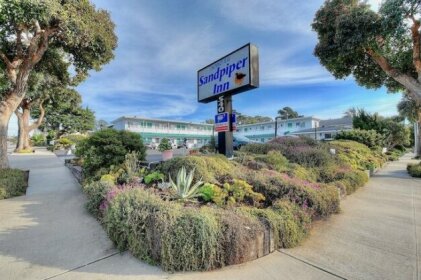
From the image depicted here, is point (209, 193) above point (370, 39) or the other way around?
the other way around

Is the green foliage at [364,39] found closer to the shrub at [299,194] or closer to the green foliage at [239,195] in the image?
the shrub at [299,194]

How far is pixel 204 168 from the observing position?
5715 millimetres

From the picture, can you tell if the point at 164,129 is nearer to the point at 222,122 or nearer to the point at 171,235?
the point at 222,122

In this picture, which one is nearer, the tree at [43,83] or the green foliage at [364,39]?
the green foliage at [364,39]

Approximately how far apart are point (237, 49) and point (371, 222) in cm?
666

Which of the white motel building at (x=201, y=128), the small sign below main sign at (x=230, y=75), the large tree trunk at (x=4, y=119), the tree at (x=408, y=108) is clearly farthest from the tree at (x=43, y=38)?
the white motel building at (x=201, y=128)

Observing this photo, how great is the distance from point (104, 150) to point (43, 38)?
5.49 meters

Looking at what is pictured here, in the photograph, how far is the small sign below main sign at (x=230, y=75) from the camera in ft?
26.5

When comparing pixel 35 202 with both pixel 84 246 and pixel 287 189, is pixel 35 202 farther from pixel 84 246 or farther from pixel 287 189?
pixel 287 189

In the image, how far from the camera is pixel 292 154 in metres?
9.40

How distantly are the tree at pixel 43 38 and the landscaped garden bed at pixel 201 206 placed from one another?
398 cm

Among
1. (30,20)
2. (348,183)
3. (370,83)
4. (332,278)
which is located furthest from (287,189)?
(370,83)

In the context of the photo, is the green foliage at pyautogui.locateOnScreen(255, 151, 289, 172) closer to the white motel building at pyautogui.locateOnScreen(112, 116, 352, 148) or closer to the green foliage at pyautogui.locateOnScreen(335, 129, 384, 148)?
the green foliage at pyautogui.locateOnScreen(335, 129, 384, 148)

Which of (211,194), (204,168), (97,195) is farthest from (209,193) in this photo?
(97,195)
